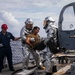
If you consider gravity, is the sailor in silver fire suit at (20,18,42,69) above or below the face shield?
below

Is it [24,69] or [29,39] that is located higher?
[29,39]

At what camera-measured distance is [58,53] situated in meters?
10.8

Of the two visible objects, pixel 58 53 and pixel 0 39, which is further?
pixel 0 39

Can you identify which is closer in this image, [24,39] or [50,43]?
[50,43]

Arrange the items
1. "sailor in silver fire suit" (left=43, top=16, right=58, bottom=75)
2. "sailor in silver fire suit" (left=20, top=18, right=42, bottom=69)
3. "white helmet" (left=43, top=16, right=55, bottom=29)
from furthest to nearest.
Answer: "sailor in silver fire suit" (left=20, top=18, right=42, bottom=69) < "white helmet" (left=43, top=16, right=55, bottom=29) < "sailor in silver fire suit" (left=43, top=16, right=58, bottom=75)

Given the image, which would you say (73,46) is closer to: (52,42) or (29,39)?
(52,42)

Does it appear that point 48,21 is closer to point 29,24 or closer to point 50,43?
point 50,43

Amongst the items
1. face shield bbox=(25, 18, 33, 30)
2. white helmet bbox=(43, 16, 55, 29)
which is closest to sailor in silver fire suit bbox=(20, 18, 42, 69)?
face shield bbox=(25, 18, 33, 30)

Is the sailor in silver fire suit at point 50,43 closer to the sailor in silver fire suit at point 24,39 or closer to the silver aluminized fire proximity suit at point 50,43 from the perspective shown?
the silver aluminized fire proximity suit at point 50,43

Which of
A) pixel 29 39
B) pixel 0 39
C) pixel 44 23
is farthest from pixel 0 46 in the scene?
pixel 44 23

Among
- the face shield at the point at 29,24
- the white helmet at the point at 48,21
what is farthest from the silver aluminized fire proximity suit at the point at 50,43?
the face shield at the point at 29,24

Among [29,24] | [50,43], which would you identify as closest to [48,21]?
[50,43]

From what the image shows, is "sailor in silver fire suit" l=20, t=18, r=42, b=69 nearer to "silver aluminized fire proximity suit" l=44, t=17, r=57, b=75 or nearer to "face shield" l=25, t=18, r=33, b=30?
"face shield" l=25, t=18, r=33, b=30

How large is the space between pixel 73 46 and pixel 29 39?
72.9 inches
